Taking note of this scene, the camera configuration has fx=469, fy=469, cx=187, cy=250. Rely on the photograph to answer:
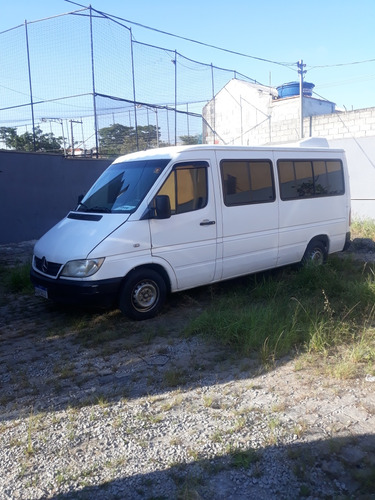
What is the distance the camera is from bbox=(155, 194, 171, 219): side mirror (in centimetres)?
587

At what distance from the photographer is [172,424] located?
143 inches

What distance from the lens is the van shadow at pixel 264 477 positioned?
283 centimetres

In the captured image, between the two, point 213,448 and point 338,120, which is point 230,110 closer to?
point 338,120

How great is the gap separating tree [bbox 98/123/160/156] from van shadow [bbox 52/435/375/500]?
37.3 feet

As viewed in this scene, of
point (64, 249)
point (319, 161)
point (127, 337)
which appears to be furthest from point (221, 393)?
point (319, 161)

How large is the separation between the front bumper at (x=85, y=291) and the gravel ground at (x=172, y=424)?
46cm

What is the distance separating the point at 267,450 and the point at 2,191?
1038cm

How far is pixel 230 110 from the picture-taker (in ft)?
68.2

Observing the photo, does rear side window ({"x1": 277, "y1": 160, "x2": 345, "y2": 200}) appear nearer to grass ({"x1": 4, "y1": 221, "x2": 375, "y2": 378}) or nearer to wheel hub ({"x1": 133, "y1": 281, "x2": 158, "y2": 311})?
grass ({"x1": 4, "y1": 221, "x2": 375, "y2": 378})

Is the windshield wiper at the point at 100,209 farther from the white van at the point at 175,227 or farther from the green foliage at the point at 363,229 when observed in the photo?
the green foliage at the point at 363,229

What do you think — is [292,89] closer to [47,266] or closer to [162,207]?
[162,207]

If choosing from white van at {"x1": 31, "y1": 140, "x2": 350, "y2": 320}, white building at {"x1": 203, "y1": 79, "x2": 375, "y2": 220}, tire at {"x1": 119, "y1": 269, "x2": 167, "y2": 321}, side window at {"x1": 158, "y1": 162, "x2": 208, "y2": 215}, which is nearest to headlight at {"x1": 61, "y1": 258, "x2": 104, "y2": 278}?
white van at {"x1": 31, "y1": 140, "x2": 350, "y2": 320}

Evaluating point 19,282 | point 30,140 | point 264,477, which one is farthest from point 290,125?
point 264,477

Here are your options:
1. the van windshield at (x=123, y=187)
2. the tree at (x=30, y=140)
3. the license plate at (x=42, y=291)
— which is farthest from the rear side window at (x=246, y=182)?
the tree at (x=30, y=140)
